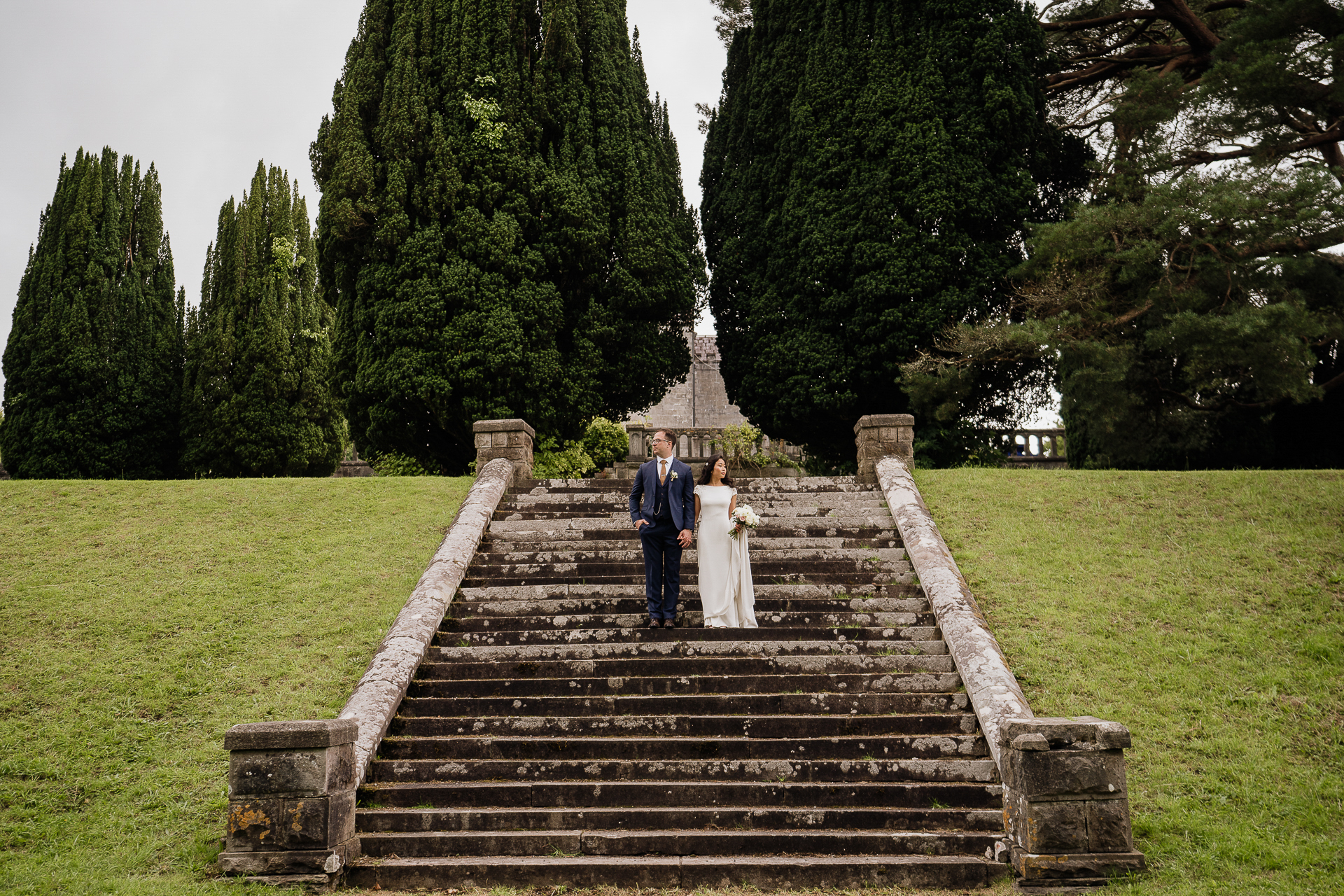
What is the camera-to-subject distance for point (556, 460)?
48.3 feet

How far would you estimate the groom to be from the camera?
25.0 ft

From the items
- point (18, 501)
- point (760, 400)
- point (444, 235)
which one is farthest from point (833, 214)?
point (18, 501)

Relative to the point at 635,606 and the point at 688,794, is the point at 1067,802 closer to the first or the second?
the point at 688,794

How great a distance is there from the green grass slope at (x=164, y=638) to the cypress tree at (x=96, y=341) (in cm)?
696

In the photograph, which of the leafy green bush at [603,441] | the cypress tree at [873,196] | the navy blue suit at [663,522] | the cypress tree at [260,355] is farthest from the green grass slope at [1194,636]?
the cypress tree at [260,355]

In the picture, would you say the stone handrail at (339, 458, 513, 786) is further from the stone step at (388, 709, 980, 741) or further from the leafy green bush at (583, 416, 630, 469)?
the leafy green bush at (583, 416, 630, 469)

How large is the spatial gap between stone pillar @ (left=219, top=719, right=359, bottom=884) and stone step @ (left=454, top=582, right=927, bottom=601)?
3389 mm

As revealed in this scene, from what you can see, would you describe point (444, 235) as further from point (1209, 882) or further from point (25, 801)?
point (1209, 882)

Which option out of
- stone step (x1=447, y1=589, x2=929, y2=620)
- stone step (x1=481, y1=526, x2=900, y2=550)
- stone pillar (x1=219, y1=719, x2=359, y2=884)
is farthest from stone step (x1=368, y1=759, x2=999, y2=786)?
stone step (x1=481, y1=526, x2=900, y2=550)

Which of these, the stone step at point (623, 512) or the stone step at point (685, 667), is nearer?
the stone step at point (685, 667)

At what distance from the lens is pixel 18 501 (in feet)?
36.5

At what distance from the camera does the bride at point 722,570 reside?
25.3ft

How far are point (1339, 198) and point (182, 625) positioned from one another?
14663mm

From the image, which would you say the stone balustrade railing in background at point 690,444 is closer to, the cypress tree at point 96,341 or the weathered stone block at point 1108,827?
the cypress tree at point 96,341
